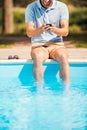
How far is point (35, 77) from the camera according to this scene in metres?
6.97

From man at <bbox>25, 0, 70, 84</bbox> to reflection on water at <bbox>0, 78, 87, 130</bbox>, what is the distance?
0.35 meters

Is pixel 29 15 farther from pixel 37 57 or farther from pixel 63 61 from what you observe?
pixel 63 61

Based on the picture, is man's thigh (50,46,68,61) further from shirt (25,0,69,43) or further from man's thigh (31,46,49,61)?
shirt (25,0,69,43)

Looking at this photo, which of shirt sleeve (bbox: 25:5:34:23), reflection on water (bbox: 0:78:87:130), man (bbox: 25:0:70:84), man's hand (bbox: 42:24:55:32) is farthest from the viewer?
shirt sleeve (bbox: 25:5:34:23)

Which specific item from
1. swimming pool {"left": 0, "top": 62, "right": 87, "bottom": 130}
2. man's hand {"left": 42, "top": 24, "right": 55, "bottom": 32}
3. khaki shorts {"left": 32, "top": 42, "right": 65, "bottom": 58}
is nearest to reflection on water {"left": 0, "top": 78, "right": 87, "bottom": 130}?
swimming pool {"left": 0, "top": 62, "right": 87, "bottom": 130}

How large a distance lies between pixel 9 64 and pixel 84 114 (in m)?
2.43

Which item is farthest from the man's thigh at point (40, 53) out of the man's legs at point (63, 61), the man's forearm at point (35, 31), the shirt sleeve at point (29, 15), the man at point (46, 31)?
the shirt sleeve at point (29, 15)

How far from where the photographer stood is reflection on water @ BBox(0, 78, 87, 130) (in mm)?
4895

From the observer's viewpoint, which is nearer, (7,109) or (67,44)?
(7,109)

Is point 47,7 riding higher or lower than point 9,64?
higher

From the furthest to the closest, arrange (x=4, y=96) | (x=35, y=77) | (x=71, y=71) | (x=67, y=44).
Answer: (x=67, y=44) → (x=71, y=71) → (x=35, y=77) → (x=4, y=96)

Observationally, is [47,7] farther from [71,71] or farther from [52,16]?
[71,71]

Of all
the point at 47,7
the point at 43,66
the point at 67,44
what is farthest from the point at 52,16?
the point at 67,44

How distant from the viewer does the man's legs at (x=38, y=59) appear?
6762 millimetres
